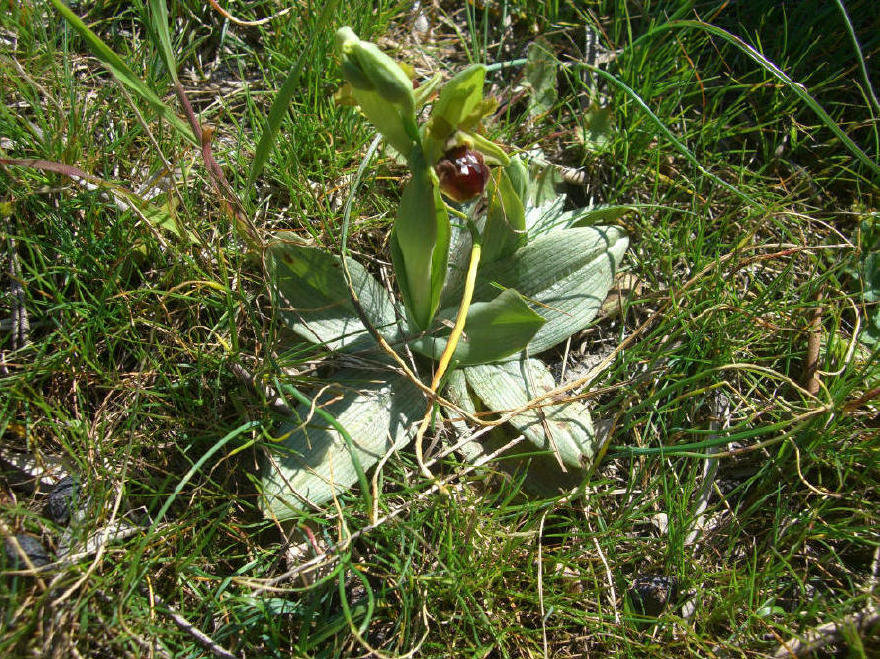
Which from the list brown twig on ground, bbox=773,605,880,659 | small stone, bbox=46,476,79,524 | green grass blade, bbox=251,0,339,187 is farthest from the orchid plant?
brown twig on ground, bbox=773,605,880,659

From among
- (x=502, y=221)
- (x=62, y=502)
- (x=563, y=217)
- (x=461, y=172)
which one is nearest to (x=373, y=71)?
(x=461, y=172)

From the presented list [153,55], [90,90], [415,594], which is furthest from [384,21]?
[415,594]

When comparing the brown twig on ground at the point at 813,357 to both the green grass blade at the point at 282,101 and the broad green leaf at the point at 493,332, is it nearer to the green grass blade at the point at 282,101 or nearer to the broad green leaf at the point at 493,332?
the broad green leaf at the point at 493,332

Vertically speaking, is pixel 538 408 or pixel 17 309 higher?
pixel 17 309

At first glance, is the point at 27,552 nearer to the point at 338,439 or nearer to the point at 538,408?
the point at 338,439

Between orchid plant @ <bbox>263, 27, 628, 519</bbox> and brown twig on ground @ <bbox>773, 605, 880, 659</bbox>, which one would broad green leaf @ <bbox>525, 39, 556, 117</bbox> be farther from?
brown twig on ground @ <bbox>773, 605, 880, 659</bbox>

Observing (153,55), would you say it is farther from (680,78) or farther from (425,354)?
(680,78)

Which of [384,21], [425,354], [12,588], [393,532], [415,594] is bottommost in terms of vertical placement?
[415,594]
